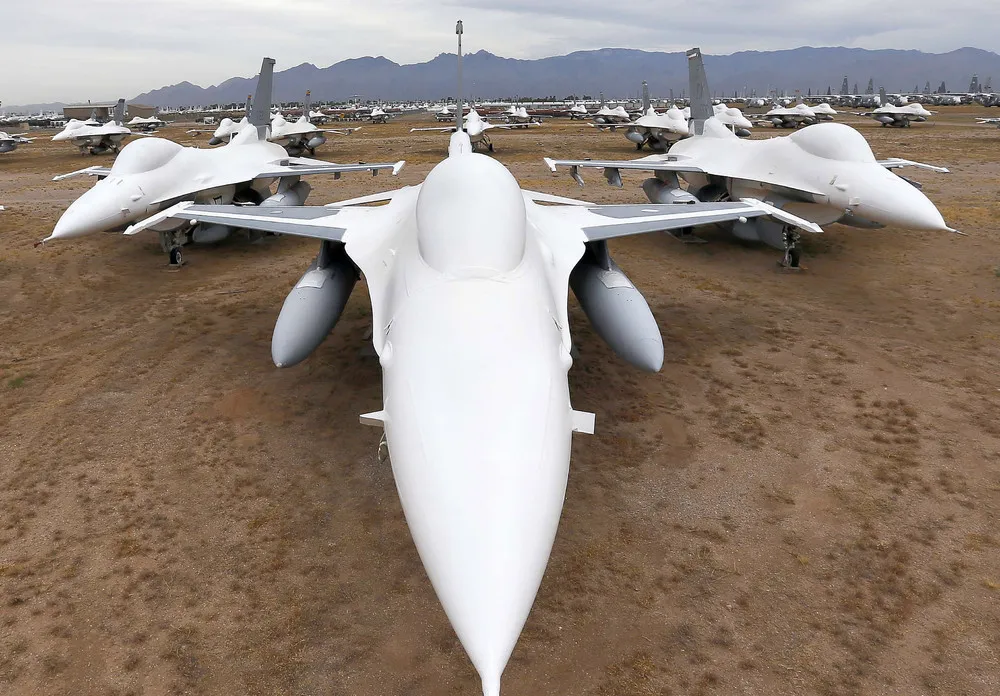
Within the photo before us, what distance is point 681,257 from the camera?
1636cm

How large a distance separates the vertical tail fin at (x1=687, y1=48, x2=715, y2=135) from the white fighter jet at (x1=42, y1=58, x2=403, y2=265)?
11861 millimetres

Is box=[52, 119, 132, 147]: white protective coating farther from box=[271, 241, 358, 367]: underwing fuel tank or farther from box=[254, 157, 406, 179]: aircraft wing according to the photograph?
box=[271, 241, 358, 367]: underwing fuel tank

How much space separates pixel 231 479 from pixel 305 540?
1642 mm

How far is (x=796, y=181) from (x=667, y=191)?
15.8 feet

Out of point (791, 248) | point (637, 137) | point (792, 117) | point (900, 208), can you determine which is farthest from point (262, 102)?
point (792, 117)

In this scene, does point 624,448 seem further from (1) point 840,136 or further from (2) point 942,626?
(1) point 840,136

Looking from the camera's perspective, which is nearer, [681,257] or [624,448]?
[624,448]

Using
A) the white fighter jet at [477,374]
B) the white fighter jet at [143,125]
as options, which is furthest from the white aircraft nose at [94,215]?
the white fighter jet at [143,125]

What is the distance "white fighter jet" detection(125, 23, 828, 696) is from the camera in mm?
3258

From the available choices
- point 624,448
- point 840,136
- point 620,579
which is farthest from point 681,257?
point 620,579

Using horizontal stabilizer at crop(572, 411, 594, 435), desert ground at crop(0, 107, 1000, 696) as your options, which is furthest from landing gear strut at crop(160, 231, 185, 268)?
horizontal stabilizer at crop(572, 411, 594, 435)

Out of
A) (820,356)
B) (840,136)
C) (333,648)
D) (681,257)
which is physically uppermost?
(840,136)

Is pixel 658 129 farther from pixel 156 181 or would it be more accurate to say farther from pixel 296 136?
pixel 156 181

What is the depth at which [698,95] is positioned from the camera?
21.7 metres
